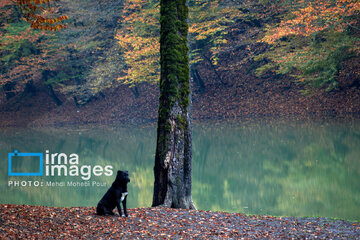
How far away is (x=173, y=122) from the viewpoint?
847 cm

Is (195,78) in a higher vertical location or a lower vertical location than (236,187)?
higher

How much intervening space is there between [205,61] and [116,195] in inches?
970

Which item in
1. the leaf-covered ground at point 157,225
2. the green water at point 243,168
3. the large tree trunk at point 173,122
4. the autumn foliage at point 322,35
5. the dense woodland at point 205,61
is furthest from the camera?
the dense woodland at point 205,61

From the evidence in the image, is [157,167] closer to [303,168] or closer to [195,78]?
[303,168]

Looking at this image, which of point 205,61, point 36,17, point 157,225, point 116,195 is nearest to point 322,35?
point 205,61

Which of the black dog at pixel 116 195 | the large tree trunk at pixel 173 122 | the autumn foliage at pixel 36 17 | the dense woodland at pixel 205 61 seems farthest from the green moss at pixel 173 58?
the dense woodland at pixel 205 61

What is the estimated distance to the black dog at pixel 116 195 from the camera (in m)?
6.45

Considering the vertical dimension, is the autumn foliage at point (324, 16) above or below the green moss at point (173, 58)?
above

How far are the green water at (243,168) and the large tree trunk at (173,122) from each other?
1.96 metres

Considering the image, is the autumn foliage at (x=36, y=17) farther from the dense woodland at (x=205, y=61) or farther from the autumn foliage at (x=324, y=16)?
the autumn foliage at (x=324, y=16)

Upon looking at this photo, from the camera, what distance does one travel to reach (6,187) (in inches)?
507

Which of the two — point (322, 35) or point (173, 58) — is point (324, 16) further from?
point (173, 58)

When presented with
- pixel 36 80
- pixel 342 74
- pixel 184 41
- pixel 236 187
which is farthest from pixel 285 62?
pixel 36 80

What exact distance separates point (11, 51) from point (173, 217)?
29.5m
